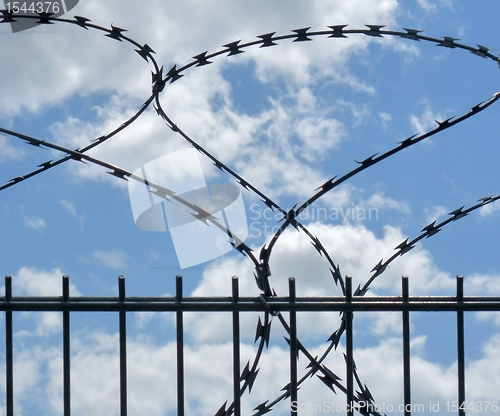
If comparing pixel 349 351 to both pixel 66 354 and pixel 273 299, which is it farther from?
pixel 66 354

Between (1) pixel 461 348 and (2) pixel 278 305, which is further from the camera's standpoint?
(1) pixel 461 348

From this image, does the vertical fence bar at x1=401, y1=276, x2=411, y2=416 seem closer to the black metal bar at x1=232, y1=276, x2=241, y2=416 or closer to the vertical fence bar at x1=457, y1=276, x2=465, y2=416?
the vertical fence bar at x1=457, y1=276, x2=465, y2=416

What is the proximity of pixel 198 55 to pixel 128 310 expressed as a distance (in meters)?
2.98

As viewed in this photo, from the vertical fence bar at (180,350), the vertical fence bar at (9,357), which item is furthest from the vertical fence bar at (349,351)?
the vertical fence bar at (9,357)

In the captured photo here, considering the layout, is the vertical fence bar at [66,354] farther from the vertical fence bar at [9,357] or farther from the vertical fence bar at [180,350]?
the vertical fence bar at [180,350]

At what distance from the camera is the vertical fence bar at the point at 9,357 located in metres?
5.04

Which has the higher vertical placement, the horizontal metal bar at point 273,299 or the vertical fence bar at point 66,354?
the horizontal metal bar at point 273,299

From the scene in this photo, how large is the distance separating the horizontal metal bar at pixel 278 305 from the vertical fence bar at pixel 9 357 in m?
0.23

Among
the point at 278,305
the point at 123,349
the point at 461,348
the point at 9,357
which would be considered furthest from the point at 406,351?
the point at 9,357

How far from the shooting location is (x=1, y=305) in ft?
16.5

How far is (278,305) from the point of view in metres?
4.93

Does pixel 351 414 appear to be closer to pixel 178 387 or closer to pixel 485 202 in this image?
pixel 178 387

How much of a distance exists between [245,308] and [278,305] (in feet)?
0.95

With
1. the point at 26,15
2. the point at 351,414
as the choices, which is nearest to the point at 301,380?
the point at 351,414
